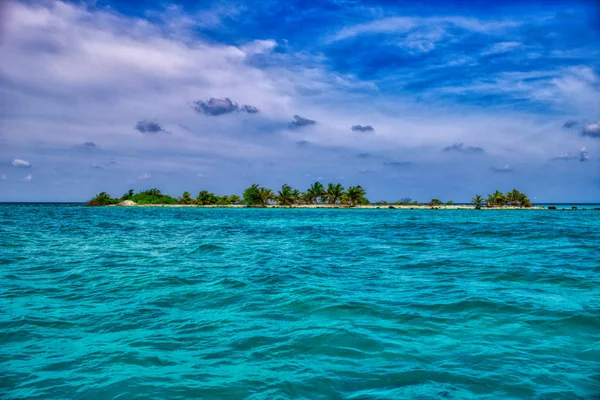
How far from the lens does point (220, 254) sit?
1742cm

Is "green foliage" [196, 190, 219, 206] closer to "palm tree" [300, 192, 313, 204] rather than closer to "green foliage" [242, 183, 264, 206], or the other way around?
"green foliage" [242, 183, 264, 206]

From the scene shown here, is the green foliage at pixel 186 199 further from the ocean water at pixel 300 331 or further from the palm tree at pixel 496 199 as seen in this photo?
the ocean water at pixel 300 331

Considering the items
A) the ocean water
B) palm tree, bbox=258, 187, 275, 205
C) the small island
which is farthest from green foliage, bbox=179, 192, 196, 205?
the ocean water

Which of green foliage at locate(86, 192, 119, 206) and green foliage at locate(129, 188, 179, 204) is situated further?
green foliage at locate(129, 188, 179, 204)

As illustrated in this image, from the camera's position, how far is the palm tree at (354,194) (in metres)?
117

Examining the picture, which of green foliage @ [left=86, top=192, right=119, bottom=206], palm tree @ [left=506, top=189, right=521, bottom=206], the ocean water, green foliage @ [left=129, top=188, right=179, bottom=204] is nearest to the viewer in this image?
the ocean water

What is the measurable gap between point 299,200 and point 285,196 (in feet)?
16.8

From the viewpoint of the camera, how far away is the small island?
11381 cm

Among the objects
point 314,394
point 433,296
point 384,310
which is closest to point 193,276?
point 384,310

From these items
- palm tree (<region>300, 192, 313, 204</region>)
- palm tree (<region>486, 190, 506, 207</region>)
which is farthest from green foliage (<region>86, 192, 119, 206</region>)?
palm tree (<region>486, 190, 506, 207</region>)

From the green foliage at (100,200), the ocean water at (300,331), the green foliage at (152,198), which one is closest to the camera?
the ocean water at (300,331)

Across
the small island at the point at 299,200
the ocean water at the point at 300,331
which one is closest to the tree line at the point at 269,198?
the small island at the point at 299,200

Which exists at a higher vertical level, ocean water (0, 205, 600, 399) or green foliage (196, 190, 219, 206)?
green foliage (196, 190, 219, 206)

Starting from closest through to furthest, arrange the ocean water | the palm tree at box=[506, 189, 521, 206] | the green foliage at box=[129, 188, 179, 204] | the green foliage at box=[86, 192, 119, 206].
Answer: the ocean water → the palm tree at box=[506, 189, 521, 206] → the green foliage at box=[86, 192, 119, 206] → the green foliage at box=[129, 188, 179, 204]
